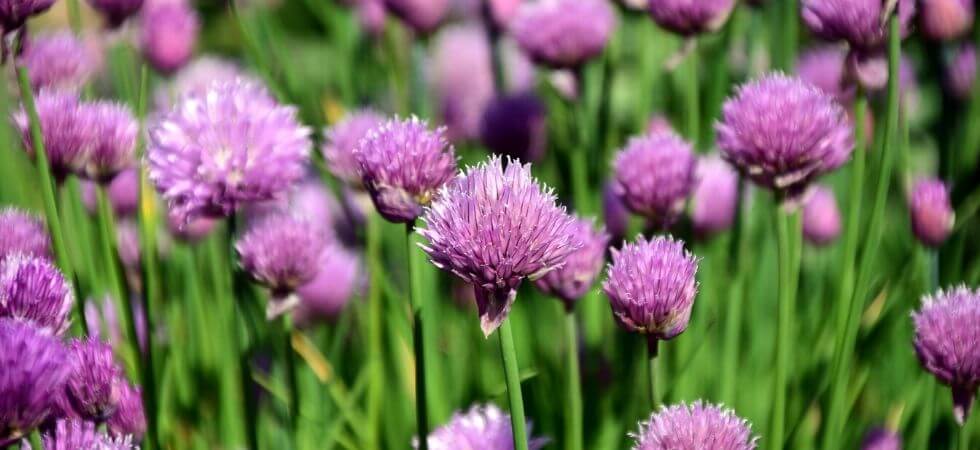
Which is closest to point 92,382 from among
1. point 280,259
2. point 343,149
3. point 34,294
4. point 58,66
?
point 34,294

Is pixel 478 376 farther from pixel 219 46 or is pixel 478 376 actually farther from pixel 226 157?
pixel 219 46

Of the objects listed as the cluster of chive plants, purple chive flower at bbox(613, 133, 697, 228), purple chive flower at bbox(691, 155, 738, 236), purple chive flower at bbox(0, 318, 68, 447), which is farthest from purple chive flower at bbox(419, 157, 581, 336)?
purple chive flower at bbox(691, 155, 738, 236)

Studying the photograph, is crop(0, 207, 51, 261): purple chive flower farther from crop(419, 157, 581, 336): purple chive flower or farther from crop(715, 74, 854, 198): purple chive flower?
crop(715, 74, 854, 198): purple chive flower

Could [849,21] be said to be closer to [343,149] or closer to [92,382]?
[343,149]

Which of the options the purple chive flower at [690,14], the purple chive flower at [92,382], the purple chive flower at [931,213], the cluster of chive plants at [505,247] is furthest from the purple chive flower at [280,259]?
the purple chive flower at [931,213]

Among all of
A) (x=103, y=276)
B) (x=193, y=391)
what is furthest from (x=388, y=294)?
(x=103, y=276)

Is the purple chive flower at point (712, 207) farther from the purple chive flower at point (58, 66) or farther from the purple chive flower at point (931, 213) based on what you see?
the purple chive flower at point (58, 66)
